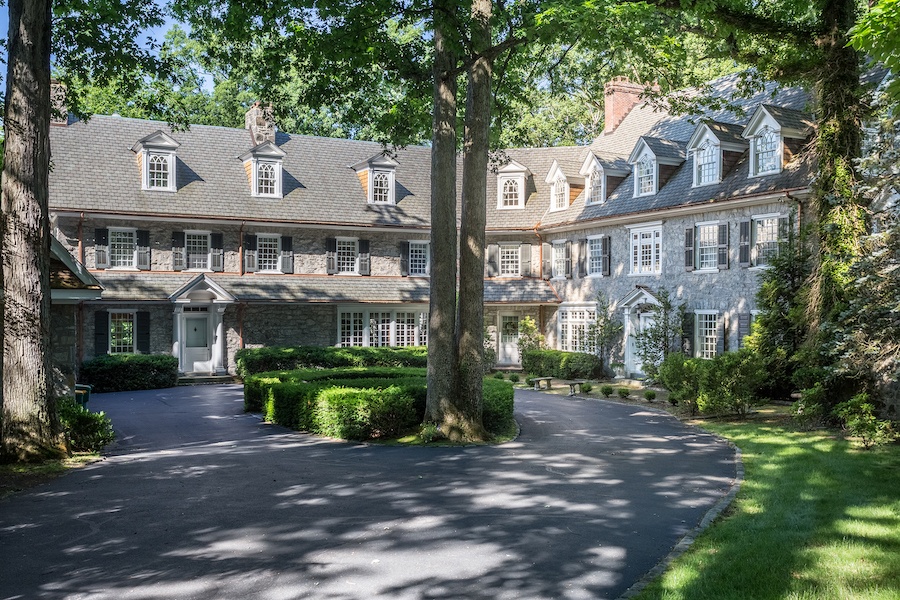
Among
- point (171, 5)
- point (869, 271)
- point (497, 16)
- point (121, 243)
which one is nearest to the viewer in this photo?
point (869, 271)

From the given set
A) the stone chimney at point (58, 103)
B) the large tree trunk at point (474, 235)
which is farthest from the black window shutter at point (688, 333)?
the stone chimney at point (58, 103)

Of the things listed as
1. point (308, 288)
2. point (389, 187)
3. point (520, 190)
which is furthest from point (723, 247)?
point (308, 288)

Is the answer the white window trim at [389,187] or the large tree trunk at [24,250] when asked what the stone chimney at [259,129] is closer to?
the white window trim at [389,187]

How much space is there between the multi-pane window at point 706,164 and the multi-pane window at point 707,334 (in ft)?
14.2

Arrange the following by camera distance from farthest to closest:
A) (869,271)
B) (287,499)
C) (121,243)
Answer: (121,243), (869,271), (287,499)

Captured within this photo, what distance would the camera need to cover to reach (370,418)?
14812 mm

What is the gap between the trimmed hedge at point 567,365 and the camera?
28.3 m

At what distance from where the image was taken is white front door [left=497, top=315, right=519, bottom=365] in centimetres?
3256

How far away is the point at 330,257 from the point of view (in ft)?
101

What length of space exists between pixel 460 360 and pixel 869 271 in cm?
723

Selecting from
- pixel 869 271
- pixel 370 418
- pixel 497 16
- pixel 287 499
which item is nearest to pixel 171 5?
pixel 497 16

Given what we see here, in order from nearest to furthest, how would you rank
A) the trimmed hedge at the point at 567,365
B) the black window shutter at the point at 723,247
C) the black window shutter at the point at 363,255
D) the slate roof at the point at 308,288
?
the black window shutter at the point at 723,247
the slate roof at the point at 308,288
the trimmed hedge at the point at 567,365
the black window shutter at the point at 363,255

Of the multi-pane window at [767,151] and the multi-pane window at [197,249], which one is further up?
the multi-pane window at [767,151]

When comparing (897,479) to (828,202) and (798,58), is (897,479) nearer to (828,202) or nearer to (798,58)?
(828,202)
